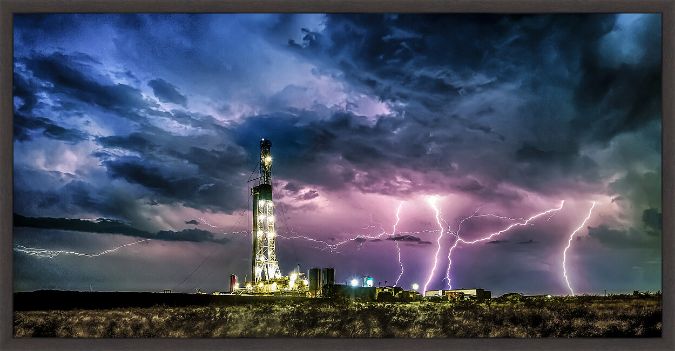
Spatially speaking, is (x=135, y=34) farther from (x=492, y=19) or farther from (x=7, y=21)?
(x=492, y=19)

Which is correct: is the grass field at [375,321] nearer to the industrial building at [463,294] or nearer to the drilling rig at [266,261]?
the industrial building at [463,294]

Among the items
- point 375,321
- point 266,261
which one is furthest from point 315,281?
point 266,261

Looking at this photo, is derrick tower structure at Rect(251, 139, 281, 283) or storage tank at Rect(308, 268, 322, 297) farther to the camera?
derrick tower structure at Rect(251, 139, 281, 283)

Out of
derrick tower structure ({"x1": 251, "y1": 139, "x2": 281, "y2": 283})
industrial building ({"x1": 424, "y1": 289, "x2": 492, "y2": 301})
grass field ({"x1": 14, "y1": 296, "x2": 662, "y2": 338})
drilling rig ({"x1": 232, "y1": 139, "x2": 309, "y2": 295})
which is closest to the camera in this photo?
grass field ({"x1": 14, "y1": 296, "x2": 662, "y2": 338})

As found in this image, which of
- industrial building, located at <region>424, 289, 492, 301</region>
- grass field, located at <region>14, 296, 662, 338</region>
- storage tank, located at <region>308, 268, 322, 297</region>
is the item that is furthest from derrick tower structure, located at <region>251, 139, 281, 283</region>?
industrial building, located at <region>424, 289, 492, 301</region>

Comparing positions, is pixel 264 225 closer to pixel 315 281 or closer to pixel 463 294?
pixel 315 281

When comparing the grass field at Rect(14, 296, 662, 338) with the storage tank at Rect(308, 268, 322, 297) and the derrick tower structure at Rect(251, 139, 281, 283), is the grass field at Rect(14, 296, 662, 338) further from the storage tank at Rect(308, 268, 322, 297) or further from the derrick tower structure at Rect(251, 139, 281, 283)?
the derrick tower structure at Rect(251, 139, 281, 283)

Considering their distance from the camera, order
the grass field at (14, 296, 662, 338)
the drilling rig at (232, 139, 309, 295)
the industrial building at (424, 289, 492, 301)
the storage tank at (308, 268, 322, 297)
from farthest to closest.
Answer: the drilling rig at (232, 139, 309, 295), the storage tank at (308, 268, 322, 297), the industrial building at (424, 289, 492, 301), the grass field at (14, 296, 662, 338)
